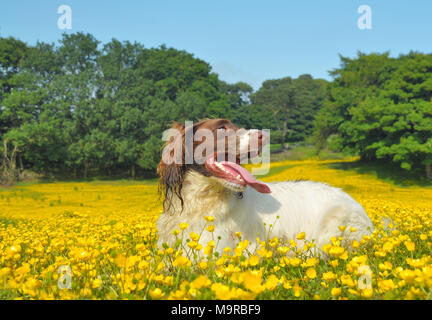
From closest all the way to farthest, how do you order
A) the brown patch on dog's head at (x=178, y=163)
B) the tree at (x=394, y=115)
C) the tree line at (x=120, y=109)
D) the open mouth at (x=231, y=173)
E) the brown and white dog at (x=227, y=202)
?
the open mouth at (x=231, y=173)
the brown and white dog at (x=227, y=202)
the brown patch on dog's head at (x=178, y=163)
the tree at (x=394, y=115)
the tree line at (x=120, y=109)

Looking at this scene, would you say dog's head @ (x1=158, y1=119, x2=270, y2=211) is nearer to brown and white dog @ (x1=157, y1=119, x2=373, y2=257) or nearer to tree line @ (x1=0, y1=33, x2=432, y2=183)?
brown and white dog @ (x1=157, y1=119, x2=373, y2=257)

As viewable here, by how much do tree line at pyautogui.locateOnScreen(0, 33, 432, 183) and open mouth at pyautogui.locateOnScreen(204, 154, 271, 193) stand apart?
25287 mm

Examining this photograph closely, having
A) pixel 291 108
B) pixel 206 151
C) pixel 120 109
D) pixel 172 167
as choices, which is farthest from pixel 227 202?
pixel 291 108

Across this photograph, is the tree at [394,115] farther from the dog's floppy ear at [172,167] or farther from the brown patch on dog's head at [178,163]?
the dog's floppy ear at [172,167]

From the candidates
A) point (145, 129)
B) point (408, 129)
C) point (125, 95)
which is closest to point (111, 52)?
point (125, 95)

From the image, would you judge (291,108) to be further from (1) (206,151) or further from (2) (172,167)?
(2) (172,167)

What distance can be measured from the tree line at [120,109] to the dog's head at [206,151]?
25044mm

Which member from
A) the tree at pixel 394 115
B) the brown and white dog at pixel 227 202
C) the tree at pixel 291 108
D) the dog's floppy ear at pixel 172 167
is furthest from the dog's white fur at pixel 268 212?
the tree at pixel 291 108

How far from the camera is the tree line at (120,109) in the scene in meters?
28.3

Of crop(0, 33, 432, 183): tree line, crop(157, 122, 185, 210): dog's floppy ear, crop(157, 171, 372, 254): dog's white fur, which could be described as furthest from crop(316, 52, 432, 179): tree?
crop(157, 122, 185, 210): dog's floppy ear

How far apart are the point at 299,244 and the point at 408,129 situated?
28228 mm

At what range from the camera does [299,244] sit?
459 centimetres

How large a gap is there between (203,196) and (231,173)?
0.50 metres
